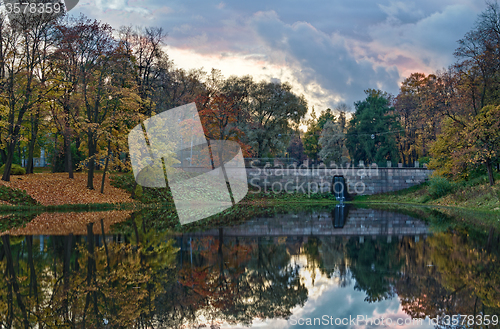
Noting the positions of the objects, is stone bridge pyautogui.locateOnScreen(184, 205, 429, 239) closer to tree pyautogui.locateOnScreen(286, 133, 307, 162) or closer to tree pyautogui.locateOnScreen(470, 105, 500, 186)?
tree pyautogui.locateOnScreen(470, 105, 500, 186)

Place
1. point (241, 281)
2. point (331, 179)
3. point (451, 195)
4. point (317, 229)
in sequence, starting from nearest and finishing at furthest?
1. point (241, 281)
2. point (317, 229)
3. point (451, 195)
4. point (331, 179)

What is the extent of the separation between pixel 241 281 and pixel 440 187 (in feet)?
90.1

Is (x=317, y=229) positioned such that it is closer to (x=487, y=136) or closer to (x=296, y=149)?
(x=487, y=136)

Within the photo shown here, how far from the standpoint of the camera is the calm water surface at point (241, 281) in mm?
5297

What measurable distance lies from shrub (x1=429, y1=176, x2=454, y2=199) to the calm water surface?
→ 63.5 ft

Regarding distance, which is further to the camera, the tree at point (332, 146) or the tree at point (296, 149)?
the tree at point (296, 149)

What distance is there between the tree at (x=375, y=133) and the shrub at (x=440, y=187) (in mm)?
21537

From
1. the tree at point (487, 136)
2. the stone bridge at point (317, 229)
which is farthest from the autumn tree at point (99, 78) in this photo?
the tree at point (487, 136)

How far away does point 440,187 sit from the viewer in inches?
1190

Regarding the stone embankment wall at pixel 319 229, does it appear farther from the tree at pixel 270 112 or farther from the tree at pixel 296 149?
the tree at pixel 296 149

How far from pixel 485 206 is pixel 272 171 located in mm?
18023

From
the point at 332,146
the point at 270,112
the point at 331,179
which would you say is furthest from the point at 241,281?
the point at 332,146

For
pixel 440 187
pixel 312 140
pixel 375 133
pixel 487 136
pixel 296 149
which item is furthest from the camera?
pixel 296 149

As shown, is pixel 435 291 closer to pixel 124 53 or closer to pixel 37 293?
pixel 37 293
